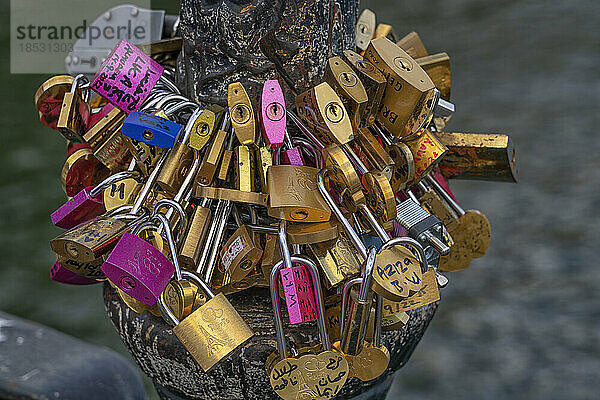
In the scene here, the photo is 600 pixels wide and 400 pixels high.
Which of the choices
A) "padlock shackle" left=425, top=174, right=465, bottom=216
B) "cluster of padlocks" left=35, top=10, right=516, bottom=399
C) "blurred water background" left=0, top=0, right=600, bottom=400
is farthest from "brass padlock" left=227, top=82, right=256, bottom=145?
"blurred water background" left=0, top=0, right=600, bottom=400

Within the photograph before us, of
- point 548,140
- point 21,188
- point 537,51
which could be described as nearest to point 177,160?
point 21,188

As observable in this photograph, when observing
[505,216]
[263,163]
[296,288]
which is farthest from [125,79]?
[505,216]

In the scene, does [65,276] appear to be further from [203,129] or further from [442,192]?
[442,192]

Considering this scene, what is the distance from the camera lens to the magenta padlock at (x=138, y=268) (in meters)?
0.56

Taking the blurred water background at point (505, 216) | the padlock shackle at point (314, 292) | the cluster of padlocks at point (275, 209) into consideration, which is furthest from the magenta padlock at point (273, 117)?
the blurred water background at point (505, 216)

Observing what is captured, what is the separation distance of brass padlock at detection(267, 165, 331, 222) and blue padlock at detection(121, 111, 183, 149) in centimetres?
10

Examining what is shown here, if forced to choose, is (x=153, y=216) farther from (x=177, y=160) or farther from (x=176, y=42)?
(x=176, y=42)

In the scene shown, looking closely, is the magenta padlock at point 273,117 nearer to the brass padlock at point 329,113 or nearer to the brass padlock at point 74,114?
the brass padlock at point 329,113

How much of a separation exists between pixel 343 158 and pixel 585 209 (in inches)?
76.8

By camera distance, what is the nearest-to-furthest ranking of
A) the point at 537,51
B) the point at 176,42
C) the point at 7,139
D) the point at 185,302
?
the point at 185,302 < the point at 176,42 < the point at 7,139 < the point at 537,51

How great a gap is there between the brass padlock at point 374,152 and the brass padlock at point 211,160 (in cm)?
13

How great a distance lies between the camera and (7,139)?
9.18ft

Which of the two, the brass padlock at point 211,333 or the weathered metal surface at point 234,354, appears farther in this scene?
the weathered metal surface at point 234,354

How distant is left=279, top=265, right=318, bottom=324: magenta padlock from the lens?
1.90ft
